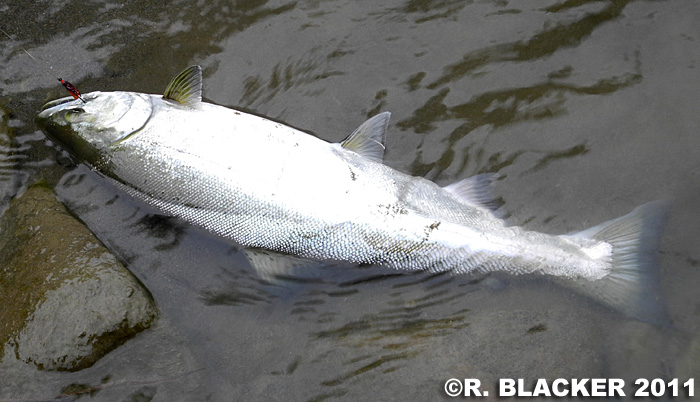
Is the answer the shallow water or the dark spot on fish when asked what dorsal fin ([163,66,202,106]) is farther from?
the dark spot on fish

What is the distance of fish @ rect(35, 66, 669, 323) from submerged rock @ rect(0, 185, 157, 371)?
64 cm

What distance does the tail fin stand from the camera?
375 centimetres

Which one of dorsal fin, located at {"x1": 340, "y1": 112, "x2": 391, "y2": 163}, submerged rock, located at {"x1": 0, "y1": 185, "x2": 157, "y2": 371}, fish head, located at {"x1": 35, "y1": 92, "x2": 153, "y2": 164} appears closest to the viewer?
submerged rock, located at {"x1": 0, "y1": 185, "x2": 157, "y2": 371}

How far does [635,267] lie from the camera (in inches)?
149

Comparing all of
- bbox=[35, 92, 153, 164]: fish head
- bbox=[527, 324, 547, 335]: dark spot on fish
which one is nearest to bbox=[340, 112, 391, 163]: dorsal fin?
bbox=[35, 92, 153, 164]: fish head

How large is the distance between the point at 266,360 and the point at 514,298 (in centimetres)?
200

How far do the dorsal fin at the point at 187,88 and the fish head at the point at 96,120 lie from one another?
205 millimetres

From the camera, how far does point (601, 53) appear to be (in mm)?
4520

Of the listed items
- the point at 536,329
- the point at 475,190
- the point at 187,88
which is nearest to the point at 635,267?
the point at 536,329

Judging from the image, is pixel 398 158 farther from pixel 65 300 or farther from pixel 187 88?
pixel 65 300

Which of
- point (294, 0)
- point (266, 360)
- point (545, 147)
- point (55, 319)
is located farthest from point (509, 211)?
point (55, 319)

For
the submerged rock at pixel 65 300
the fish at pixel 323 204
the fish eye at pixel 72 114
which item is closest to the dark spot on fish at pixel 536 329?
the fish at pixel 323 204

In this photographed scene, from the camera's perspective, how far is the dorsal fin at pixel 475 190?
4145mm

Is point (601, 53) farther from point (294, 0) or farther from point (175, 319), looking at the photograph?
point (175, 319)
